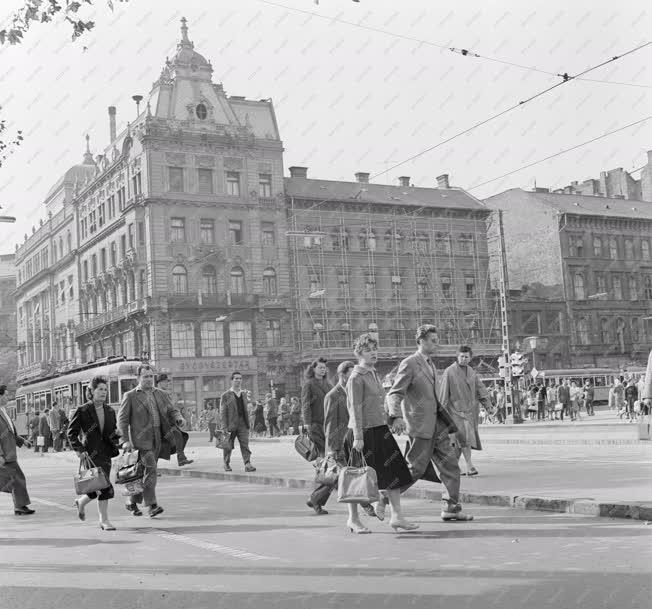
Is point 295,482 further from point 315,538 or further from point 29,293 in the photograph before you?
point 29,293

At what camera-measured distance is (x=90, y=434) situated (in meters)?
10.3

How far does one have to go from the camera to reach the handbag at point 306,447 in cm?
1198

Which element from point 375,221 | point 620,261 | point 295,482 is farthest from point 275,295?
point 295,482

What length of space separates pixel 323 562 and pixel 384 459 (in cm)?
175

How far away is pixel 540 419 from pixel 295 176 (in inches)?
1178

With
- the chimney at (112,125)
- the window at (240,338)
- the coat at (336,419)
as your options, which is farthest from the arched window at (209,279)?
the coat at (336,419)

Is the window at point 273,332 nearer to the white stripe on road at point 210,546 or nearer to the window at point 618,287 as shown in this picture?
the window at point 618,287

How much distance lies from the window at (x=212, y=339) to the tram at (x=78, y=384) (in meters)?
12.2

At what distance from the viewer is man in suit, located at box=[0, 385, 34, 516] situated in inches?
467

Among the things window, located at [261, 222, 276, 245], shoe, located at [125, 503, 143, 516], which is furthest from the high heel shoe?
window, located at [261, 222, 276, 245]

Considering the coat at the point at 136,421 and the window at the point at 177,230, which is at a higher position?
the window at the point at 177,230

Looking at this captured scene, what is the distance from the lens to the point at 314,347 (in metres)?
59.3

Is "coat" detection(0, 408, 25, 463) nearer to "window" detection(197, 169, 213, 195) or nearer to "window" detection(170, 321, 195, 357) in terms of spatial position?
"window" detection(170, 321, 195, 357)

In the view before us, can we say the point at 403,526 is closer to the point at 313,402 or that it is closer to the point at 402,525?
the point at 402,525
